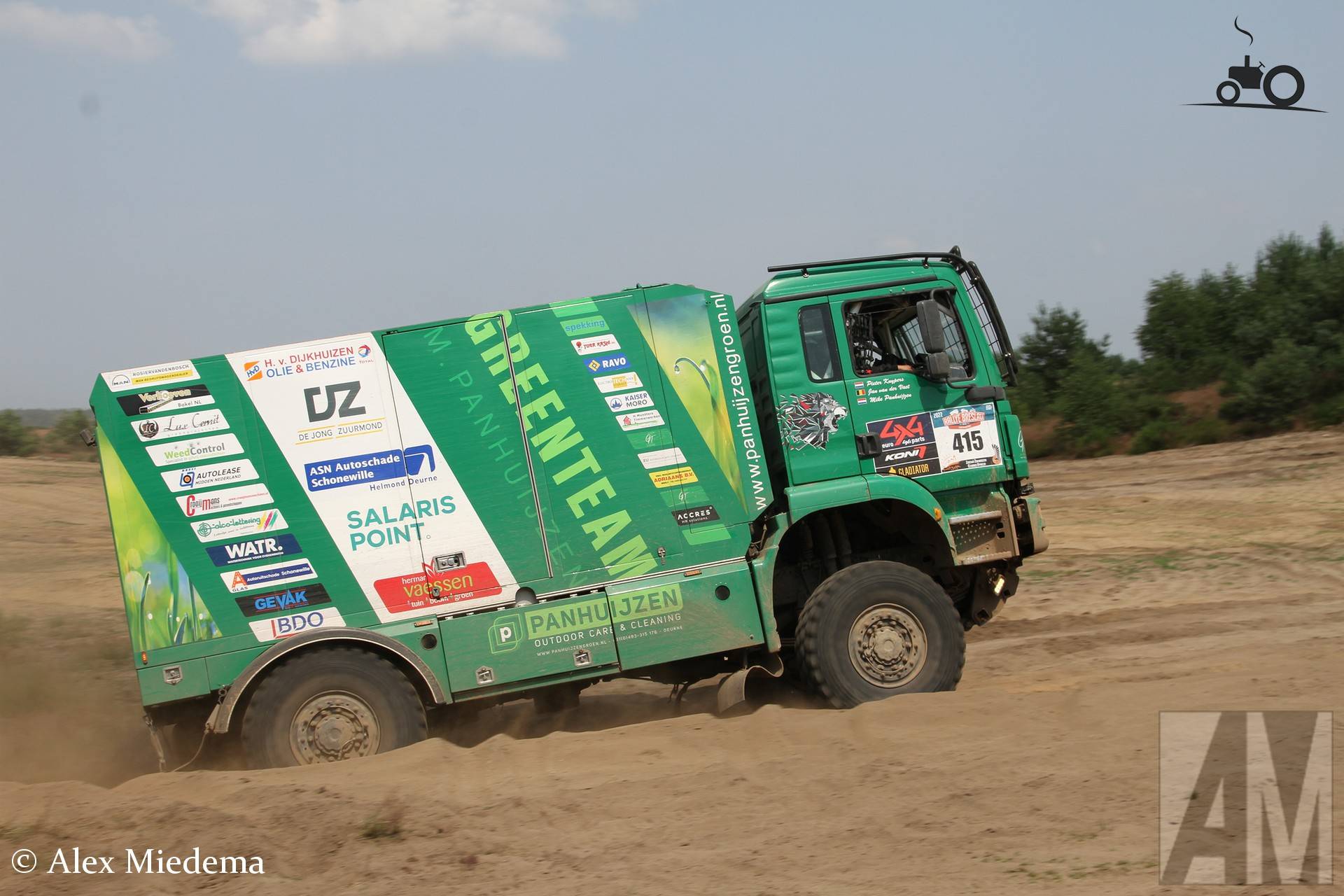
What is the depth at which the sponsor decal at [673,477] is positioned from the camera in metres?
7.05

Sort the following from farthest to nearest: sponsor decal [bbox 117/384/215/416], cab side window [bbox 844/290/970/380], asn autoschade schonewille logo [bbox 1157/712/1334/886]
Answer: cab side window [bbox 844/290/970/380]
sponsor decal [bbox 117/384/215/416]
asn autoschade schonewille logo [bbox 1157/712/1334/886]

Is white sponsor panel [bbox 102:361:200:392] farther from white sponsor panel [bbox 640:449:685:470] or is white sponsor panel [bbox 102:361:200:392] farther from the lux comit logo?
white sponsor panel [bbox 640:449:685:470]

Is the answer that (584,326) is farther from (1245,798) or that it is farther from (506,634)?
(1245,798)

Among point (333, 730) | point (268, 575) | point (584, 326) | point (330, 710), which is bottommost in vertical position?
point (333, 730)

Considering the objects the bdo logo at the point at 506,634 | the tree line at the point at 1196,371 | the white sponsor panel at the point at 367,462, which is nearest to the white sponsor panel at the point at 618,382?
the white sponsor panel at the point at 367,462

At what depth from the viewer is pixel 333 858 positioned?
511 cm

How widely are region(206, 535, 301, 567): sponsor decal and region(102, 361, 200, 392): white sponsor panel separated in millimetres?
1116

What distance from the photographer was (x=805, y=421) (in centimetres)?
732

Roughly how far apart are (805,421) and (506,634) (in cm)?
255

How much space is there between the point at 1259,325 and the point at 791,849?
2565cm

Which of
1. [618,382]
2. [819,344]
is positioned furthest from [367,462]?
[819,344]

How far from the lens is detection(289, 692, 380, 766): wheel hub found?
6.71 metres

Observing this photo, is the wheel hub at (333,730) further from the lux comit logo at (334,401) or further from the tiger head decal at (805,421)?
the tiger head decal at (805,421)

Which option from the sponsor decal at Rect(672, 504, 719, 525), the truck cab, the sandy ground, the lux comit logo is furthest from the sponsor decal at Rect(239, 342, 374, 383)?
the truck cab
